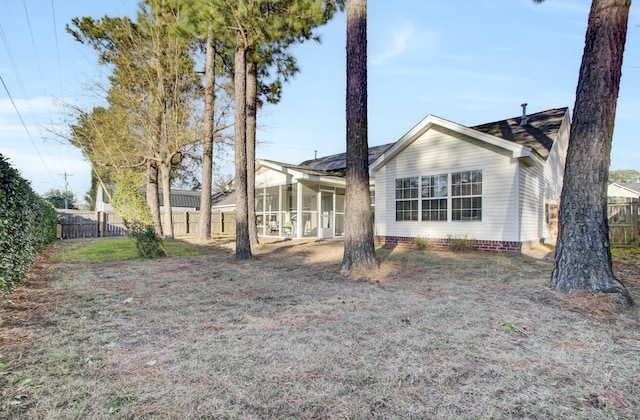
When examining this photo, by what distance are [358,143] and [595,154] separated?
347cm

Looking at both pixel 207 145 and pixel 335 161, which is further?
pixel 335 161

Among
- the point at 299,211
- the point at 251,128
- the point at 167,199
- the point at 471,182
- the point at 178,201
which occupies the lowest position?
the point at 299,211

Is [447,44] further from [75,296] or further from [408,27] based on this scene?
[75,296]

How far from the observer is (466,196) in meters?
9.87

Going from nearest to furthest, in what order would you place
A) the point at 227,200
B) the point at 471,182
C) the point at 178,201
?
1. the point at 471,182
2. the point at 227,200
3. the point at 178,201

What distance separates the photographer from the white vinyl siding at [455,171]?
29.8 ft

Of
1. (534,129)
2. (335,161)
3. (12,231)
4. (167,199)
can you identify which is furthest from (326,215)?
(12,231)

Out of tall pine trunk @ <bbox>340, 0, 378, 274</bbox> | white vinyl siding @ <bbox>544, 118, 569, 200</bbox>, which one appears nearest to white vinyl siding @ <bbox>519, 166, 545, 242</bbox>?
white vinyl siding @ <bbox>544, 118, 569, 200</bbox>

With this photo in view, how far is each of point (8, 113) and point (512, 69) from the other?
21.1 m

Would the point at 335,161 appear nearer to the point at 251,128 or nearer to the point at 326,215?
the point at 326,215

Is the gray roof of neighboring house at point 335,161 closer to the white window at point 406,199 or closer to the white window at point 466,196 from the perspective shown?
the white window at point 406,199

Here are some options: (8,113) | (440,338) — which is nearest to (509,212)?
(440,338)

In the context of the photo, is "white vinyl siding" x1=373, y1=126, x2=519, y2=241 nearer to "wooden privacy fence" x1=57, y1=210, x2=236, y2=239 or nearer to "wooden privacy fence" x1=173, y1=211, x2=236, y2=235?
"wooden privacy fence" x1=173, y1=211, x2=236, y2=235

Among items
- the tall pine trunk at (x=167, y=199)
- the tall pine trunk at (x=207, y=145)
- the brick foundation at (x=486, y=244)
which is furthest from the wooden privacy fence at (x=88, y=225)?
the brick foundation at (x=486, y=244)
